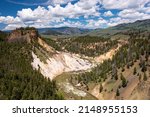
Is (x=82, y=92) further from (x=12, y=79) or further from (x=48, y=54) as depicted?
(x=48, y=54)

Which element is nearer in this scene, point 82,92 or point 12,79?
point 12,79

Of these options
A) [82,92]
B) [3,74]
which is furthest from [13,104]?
[82,92]

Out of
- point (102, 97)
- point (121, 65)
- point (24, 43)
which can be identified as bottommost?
point (102, 97)

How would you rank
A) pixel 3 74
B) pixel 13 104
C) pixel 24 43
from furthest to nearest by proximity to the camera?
pixel 24 43
pixel 3 74
pixel 13 104

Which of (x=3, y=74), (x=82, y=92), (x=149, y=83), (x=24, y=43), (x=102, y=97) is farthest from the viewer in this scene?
(x=24, y=43)

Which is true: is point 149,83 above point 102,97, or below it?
above

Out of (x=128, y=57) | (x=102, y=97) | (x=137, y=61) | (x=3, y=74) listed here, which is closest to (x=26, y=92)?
(x=3, y=74)

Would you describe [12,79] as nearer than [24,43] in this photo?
Yes

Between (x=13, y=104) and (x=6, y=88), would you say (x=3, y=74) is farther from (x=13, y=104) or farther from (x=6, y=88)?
(x=13, y=104)

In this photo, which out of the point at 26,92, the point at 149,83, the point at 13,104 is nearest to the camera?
the point at 13,104
